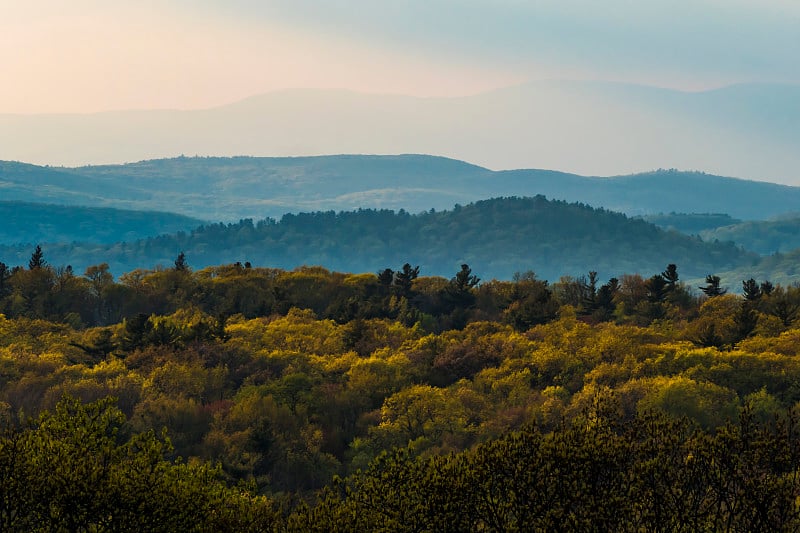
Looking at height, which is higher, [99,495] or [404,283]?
[99,495]

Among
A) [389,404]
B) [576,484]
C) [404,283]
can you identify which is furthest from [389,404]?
[576,484]

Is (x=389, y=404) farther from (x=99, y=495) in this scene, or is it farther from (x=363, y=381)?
(x=99, y=495)

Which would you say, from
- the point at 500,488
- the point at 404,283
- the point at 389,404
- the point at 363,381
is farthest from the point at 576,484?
the point at 404,283

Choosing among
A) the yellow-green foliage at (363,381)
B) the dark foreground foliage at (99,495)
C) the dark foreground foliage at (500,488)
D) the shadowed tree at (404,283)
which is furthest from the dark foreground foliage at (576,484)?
the shadowed tree at (404,283)

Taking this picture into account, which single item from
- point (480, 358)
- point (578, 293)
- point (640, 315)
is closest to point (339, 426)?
point (480, 358)

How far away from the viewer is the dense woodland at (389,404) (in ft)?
125

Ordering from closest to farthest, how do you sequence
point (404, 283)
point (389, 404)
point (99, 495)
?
point (99, 495)
point (389, 404)
point (404, 283)

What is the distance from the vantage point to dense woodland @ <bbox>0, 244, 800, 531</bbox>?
38.2m

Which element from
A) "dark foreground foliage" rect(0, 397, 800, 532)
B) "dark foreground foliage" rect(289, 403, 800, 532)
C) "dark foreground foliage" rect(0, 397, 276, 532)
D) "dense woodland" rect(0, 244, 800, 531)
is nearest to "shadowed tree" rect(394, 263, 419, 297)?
"dense woodland" rect(0, 244, 800, 531)

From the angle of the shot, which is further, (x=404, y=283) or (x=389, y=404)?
(x=404, y=283)

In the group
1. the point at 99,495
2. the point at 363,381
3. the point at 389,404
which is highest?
the point at 99,495

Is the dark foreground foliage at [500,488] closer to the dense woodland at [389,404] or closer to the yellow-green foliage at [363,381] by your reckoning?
the dense woodland at [389,404]

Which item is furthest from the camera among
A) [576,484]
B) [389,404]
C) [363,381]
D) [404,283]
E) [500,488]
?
[404,283]

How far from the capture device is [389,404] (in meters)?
104
